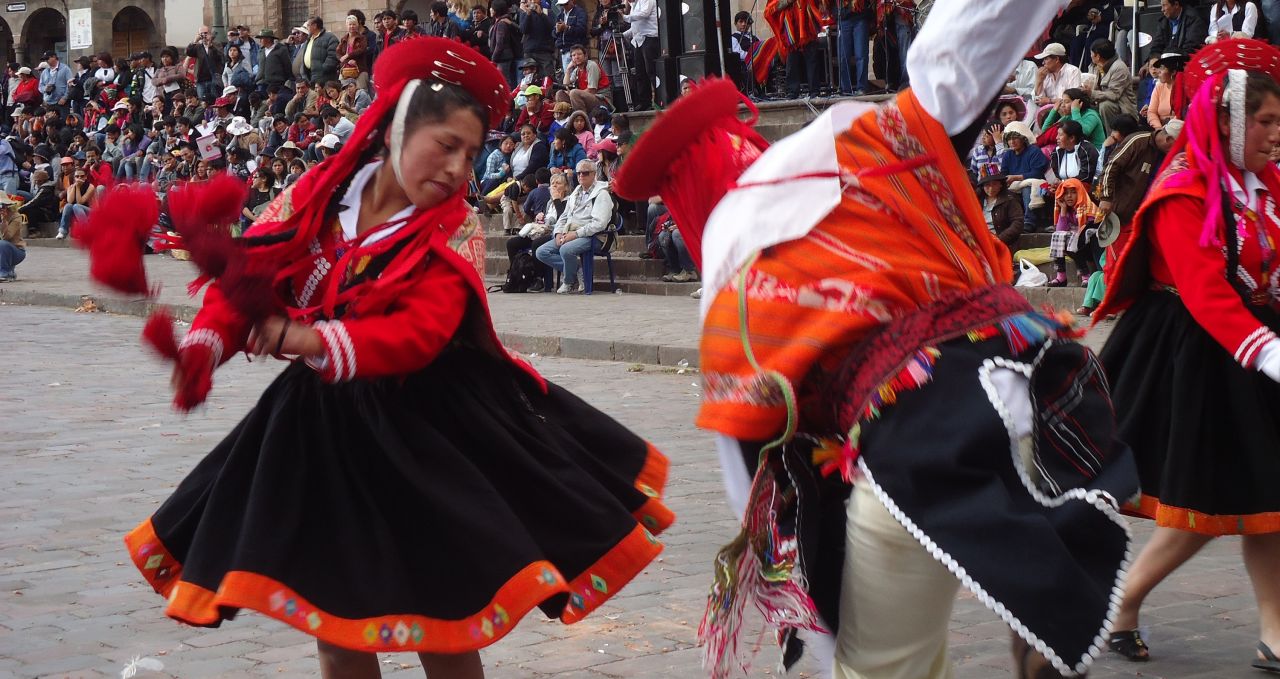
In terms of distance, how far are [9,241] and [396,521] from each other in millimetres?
19958

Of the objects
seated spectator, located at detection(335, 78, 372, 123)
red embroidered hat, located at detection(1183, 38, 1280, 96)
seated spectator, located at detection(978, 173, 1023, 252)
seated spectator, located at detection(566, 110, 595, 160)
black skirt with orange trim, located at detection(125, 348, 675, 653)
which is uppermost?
seated spectator, located at detection(335, 78, 372, 123)

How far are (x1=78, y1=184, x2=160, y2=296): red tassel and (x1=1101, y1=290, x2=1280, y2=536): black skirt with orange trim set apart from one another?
267cm

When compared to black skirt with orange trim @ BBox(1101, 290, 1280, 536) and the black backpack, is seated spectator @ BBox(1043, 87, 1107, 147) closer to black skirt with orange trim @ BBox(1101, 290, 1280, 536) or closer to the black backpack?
the black backpack

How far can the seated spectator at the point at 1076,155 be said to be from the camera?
1441 centimetres

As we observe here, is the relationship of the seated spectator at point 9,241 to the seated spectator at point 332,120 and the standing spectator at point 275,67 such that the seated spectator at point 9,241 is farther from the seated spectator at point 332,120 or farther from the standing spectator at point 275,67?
the standing spectator at point 275,67

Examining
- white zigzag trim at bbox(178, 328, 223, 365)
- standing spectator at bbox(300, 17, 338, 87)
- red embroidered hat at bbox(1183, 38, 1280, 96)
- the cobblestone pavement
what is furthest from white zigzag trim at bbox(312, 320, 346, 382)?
standing spectator at bbox(300, 17, 338, 87)

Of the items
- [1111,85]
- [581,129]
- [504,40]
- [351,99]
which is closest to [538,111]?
[581,129]

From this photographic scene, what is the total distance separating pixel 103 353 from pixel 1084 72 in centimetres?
1068

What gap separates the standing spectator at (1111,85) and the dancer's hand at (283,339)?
13.2 meters

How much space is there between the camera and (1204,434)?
4285mm

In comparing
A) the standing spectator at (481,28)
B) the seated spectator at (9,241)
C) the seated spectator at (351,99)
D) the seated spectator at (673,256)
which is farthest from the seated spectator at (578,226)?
the seated spectator at (9,241)

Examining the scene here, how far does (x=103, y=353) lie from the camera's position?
13523 mm

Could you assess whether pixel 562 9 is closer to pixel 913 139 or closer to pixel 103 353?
pixel 103 353

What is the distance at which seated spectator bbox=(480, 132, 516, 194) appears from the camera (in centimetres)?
2123
